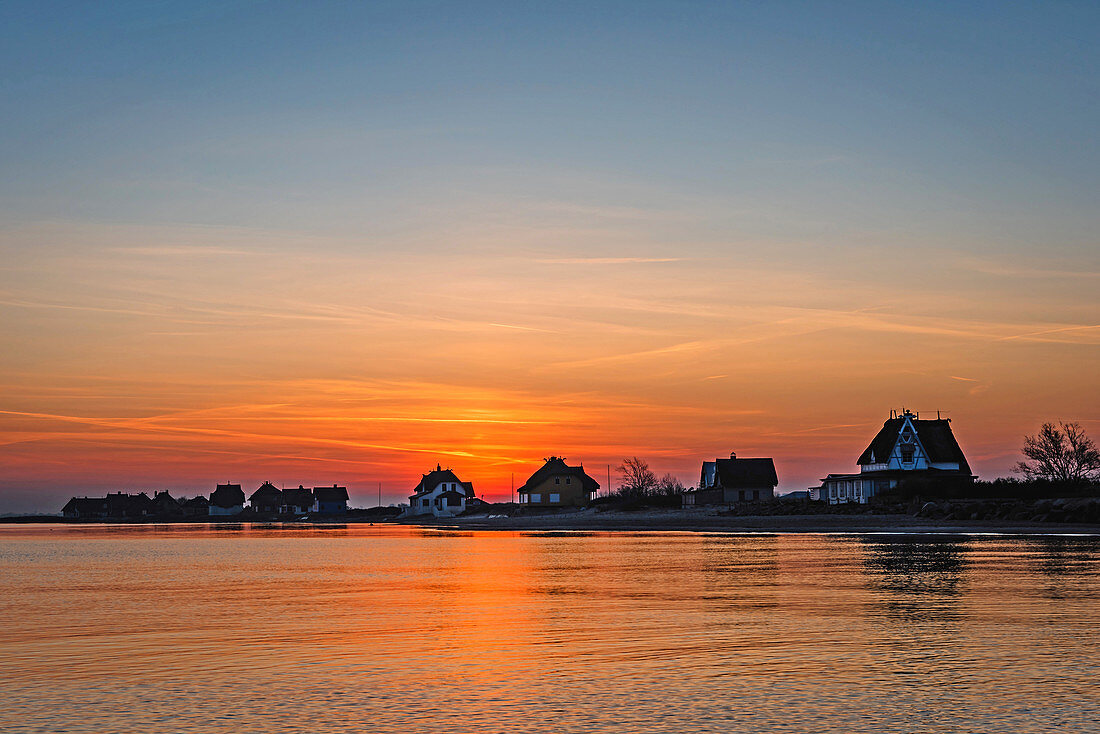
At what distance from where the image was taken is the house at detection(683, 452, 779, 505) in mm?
113875

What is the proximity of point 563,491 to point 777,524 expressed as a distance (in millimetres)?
69912

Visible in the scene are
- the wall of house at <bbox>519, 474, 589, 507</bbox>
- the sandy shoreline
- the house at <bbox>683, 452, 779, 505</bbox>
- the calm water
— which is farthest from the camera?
the wall of house at <bbox>519, 474, 589, 507</bbox>

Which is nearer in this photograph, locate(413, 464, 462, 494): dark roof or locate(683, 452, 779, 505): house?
locate(683, 452, 779, 505): house

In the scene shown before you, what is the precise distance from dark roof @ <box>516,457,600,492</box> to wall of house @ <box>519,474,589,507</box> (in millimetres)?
462

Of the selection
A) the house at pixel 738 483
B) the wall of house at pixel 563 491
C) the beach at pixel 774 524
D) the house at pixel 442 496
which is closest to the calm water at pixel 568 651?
the beach at pixel 774 524

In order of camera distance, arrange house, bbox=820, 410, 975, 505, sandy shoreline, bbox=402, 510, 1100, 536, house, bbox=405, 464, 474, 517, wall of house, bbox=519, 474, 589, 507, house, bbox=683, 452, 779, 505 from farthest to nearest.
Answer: house, bbox=405, 464, 474, 517, wall of house, bbox=519, 474, 589, 507, house, bbox=683, 452, 779, 505, house, bbox=820, 410, 975, 505, sandy shoreline, bbox=402, 510, 1100, 536

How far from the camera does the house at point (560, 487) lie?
145 meters

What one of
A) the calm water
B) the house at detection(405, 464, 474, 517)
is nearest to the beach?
the calm water

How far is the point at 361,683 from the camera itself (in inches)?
587

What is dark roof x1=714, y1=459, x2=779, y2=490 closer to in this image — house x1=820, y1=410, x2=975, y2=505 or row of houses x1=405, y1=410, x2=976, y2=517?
row of houses x1=405, y1=410, x2=976, y2=517

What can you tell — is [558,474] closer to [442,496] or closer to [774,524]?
[442,496]

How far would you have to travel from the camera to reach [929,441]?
9812 cm

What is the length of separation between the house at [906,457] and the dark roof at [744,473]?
15.3 metres

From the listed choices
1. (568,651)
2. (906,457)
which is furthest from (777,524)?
(568,651)
